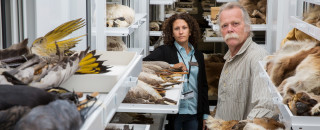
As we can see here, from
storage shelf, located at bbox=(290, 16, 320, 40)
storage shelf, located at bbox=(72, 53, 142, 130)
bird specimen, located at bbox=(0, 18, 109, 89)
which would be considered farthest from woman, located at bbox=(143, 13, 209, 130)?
bird specimen, located at bbox=(0, 18, 109, 89)

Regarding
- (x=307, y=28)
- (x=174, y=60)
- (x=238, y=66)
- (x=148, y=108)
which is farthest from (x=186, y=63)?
(x=307, y=28)

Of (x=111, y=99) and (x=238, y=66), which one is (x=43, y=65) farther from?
(x=238, y=66)

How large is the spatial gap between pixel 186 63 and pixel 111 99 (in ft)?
10.7

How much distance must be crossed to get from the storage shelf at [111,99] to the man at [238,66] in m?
1.78

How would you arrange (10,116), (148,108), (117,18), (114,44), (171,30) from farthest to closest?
(171,30) → (114,44) → (117,18) → (148,108) → (10,116)

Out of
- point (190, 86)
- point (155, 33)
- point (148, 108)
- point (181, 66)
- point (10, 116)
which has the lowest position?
point (190, 86)

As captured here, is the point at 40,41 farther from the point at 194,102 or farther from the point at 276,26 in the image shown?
the point at 276,26

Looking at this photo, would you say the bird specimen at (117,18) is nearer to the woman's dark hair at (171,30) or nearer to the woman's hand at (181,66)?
the woman's hand at (181,66)

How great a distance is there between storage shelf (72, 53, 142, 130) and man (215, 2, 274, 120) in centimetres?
178

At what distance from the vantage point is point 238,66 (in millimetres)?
3244

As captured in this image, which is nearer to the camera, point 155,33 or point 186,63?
point 186,63

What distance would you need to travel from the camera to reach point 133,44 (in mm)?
5637

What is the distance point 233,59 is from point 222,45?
11.8ft

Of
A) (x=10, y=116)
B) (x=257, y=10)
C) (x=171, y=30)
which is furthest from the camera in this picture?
(x=257, y=10)
